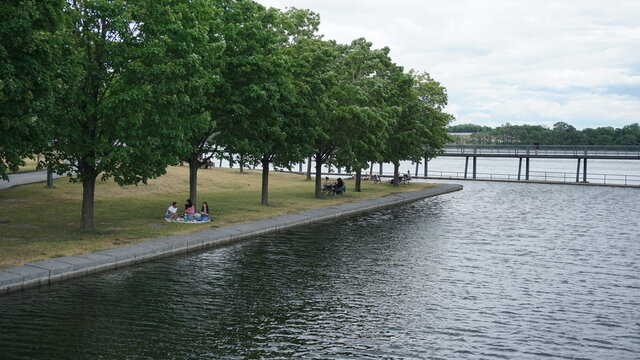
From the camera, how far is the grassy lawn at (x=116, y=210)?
20828 millimetres

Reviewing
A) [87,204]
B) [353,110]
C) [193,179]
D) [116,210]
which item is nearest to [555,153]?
[353,110]

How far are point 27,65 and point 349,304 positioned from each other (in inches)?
479

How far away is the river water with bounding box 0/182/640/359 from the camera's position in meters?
12.3

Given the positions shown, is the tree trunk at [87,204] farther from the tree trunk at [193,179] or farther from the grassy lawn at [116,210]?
the tree trunk at [193,179]

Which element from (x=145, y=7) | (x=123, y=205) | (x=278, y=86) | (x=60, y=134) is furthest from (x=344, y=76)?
(x=60, y=134)

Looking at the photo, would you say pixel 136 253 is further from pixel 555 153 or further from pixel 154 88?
pixel 555 153

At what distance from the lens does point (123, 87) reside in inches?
857

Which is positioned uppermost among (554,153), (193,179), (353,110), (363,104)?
(363,104)

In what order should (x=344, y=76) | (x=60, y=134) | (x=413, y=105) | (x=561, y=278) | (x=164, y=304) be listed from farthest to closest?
(x=413, y=105) < (x=344, y=76) < (x=60, y=134) < (x=561, y=278) < (x=164, y=304)

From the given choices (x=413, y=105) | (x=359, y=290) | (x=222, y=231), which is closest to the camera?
(x=359, y=290)

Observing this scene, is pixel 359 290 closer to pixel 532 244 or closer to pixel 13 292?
pixel 13 292

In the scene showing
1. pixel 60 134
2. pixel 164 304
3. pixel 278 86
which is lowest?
pixel 164 304

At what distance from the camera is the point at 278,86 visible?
32.9 meters

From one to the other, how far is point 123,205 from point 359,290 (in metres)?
20.1
